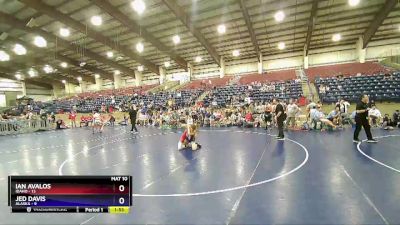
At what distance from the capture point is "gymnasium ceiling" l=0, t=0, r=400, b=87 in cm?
2086

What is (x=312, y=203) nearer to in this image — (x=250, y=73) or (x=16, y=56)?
(x=250, y=73)

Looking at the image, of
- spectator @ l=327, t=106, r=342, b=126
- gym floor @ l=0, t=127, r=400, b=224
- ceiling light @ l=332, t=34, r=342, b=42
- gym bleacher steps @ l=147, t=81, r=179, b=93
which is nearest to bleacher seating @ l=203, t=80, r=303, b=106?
Result: ceiling light @ l=332, t=34, r=342, b=42

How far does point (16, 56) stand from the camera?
3469cm

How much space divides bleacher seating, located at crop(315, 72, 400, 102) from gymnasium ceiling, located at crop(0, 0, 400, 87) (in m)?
6.01

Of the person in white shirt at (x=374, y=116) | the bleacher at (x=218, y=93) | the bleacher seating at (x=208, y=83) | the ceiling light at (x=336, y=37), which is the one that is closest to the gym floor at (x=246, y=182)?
the person in white shirt at (x=374, y=116)

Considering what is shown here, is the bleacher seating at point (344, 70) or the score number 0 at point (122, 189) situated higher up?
the bleacher seating at point (344, 70)

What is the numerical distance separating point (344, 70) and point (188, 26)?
19.2 metres

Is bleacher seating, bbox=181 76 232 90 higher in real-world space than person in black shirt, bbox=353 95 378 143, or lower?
higher

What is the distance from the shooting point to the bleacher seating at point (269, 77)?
99.8ft

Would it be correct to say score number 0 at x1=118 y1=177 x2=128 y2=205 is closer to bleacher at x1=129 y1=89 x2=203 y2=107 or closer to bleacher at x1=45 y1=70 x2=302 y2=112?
bleacher at x1=45 y1=70 x2=302 y2=112

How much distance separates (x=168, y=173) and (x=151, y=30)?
22.9 metres

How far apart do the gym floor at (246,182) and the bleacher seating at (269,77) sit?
72.5ft

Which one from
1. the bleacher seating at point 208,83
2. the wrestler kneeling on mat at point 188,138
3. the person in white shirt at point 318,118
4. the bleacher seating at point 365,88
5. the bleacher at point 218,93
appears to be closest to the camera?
the wrestler kneeling on mat at point 188,138

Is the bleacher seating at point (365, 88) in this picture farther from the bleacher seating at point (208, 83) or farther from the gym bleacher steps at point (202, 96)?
the bleacher seating at point (208, 83)
